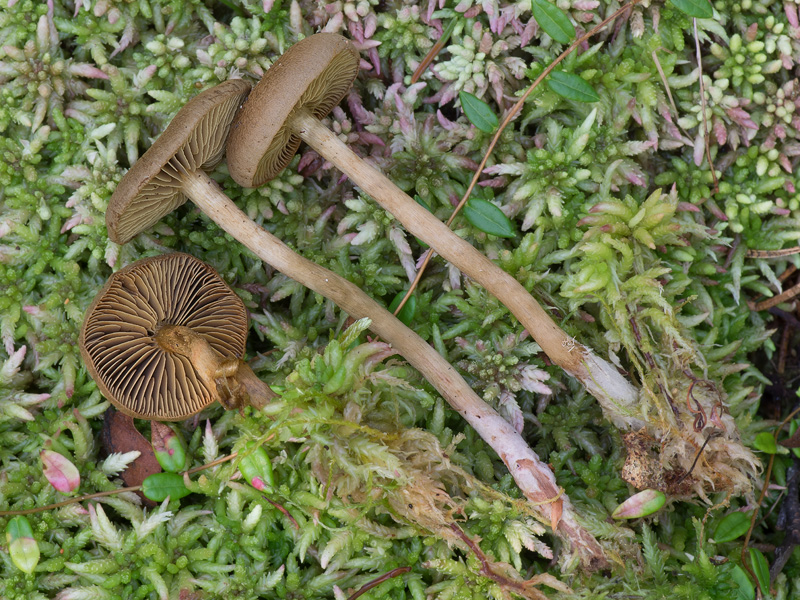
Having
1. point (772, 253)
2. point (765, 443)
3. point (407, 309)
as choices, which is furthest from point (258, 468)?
point (772, 253)

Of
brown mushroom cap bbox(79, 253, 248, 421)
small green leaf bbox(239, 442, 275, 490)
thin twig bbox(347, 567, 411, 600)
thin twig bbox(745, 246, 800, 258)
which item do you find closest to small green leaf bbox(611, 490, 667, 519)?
thin twig bbox(347, 567, 411, 600)

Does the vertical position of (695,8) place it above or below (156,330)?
above

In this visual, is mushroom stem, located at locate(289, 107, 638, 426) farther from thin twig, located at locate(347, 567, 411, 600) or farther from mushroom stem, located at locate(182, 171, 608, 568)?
thin twig, located at locate(347, 567, 411, 600)

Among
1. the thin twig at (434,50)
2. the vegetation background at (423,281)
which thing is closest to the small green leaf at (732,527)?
the vegetation background at (423,281)

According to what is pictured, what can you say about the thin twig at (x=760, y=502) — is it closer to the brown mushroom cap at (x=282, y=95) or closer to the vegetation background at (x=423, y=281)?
the vegetation background at (x=423, y=281)

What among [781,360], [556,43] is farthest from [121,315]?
[781,360]

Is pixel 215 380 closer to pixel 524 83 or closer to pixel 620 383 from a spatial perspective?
pixel 620 383

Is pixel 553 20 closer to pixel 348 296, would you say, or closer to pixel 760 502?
pixel 348 296
